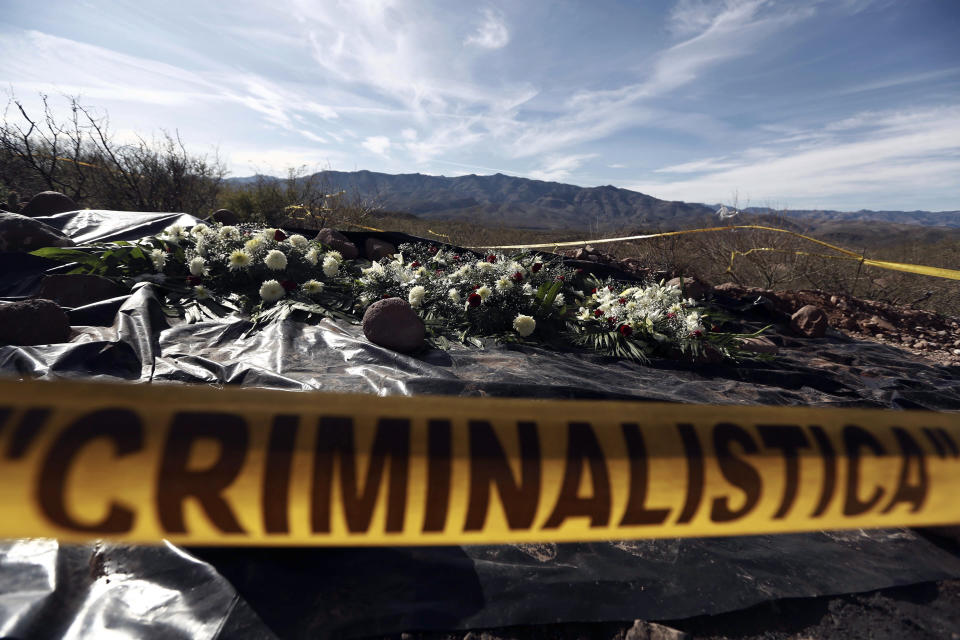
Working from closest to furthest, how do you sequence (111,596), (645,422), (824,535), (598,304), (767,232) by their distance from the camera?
(645,422) < (111,596) < (824,535) < (598,304) < (767,232)

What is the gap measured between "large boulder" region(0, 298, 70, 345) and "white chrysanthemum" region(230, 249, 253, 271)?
1.65m

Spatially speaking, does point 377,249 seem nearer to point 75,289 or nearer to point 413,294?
point 413,294

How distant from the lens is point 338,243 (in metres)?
6.52

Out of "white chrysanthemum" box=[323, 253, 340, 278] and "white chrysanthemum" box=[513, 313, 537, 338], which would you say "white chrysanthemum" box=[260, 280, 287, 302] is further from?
"white chrysanthemum" box=[513, 313, 537, 338]

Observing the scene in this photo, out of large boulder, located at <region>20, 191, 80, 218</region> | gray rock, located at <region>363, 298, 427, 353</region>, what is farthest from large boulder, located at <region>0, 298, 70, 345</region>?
large boulder, located at <region>20, 191, 80, 218</region>

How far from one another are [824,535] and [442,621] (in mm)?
1875

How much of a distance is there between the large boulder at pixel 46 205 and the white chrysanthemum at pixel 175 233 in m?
3.31

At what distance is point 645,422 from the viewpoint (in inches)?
36.0

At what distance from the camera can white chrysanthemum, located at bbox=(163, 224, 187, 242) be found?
543cm

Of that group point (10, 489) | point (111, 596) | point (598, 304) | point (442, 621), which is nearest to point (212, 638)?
point (111, 596)

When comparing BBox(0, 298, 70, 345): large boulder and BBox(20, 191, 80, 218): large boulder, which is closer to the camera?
BBox(0, 298, 70, 345): large boulder

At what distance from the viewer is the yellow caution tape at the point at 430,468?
72 cm

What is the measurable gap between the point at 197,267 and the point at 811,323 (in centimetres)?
782

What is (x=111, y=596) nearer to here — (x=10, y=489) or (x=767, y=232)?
(x=10, y=489)
